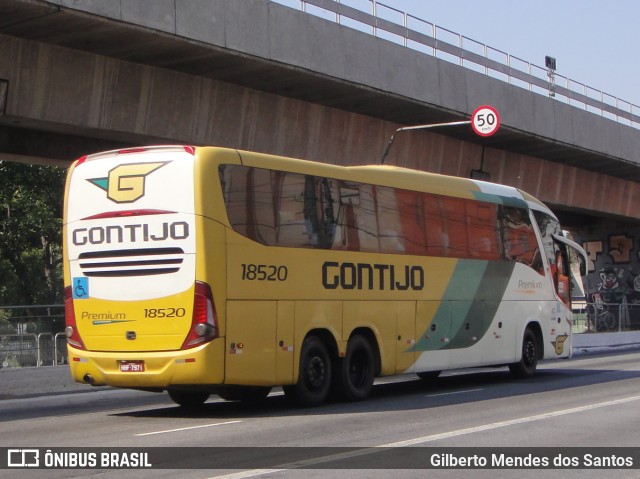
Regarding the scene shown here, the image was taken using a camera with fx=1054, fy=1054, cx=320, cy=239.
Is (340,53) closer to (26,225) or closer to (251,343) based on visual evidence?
(251,343)

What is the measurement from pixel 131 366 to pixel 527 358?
32.6ft

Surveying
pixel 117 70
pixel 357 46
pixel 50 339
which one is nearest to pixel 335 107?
pixel 357 46

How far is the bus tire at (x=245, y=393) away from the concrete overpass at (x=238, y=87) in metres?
6.84

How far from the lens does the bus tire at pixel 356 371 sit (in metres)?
→ 15.8

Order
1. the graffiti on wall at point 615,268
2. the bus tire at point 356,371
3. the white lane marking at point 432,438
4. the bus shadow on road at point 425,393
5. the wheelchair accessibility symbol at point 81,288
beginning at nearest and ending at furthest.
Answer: the white lane marking at point 432,438, the wheelchair accessibility symbol at point 81,288, the bus shadow on road at point 425,393, the bus tire at point 356,371, the graffiti on wall at point 615,268

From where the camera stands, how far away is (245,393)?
1608cm

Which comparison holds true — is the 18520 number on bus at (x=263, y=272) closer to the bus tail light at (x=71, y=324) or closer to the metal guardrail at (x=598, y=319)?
the bus tail light at (x=71, y=324)

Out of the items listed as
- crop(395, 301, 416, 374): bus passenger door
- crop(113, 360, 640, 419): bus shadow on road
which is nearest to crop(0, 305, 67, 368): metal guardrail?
crop(113, 360, 640, 419): bus shadow on road

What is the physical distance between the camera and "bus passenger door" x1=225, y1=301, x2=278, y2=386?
45.2ft

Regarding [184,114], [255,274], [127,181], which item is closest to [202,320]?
[255,274]

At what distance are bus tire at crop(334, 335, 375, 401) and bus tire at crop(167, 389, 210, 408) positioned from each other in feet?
6.81

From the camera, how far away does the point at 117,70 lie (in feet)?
68.0

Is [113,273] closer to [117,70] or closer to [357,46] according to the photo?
[117,70]

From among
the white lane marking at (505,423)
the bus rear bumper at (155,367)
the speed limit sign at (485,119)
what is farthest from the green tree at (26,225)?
the white lane marking at (505,423)
